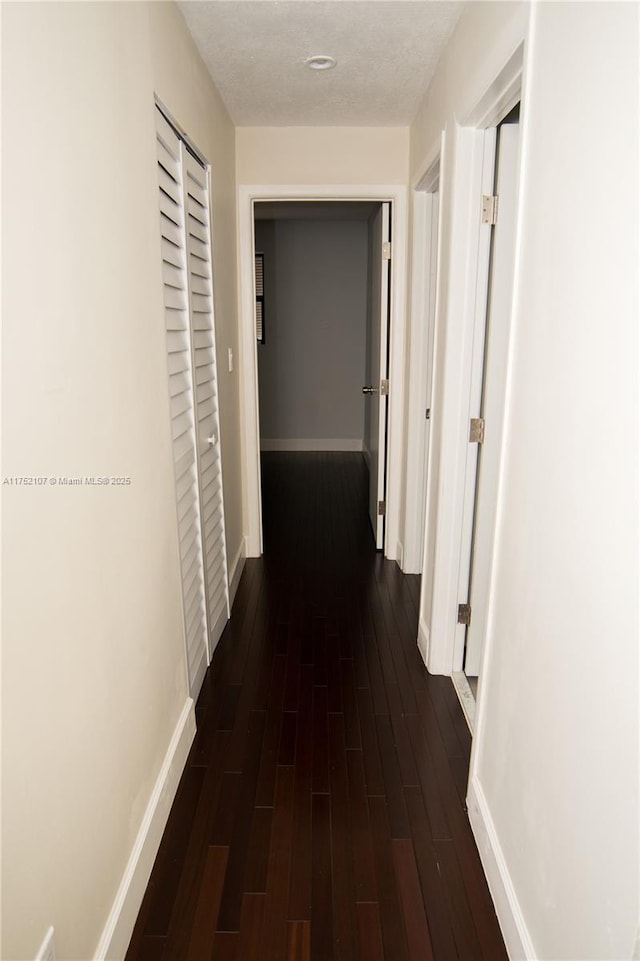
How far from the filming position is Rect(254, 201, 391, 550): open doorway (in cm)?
692

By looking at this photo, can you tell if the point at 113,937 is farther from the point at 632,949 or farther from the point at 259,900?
the point at 632,949

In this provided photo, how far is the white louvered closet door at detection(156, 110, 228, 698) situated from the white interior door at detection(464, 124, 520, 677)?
3.62 ft

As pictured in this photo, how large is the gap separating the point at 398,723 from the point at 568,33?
2.18m

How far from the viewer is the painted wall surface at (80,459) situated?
3.47 ft

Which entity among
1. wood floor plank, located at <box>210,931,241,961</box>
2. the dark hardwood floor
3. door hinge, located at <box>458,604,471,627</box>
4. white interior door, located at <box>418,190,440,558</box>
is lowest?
the dark hardwood floor

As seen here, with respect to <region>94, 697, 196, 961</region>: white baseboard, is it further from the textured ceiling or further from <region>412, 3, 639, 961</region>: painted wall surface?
the textured ceiling

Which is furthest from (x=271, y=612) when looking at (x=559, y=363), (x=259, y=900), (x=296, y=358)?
(x=296, y=358)

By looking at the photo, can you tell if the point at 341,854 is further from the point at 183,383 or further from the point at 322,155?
the point at 322,155

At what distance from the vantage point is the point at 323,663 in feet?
9.58

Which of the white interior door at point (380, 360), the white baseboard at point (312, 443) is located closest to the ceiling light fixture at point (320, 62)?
the white interior door at point (380, 360)

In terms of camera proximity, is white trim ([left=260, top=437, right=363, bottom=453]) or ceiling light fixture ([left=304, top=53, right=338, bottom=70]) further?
white trim ([left=260, top=437, right=363, bottom=453])

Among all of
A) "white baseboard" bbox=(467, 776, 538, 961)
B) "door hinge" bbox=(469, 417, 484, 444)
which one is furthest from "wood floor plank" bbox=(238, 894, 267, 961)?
"door hinge" bbox=(469, 417, 484, 444)

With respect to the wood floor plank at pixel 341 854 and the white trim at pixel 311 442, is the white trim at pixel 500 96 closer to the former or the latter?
the wood floor plank at pixel 341 854

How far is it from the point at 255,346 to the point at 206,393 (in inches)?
41.1
